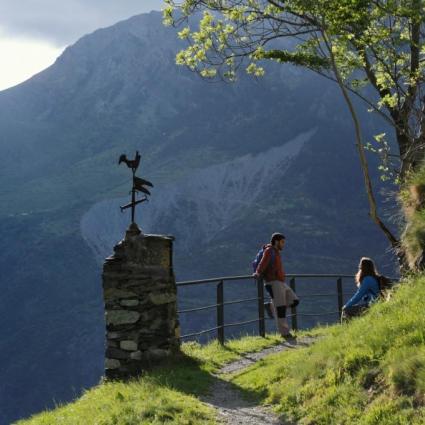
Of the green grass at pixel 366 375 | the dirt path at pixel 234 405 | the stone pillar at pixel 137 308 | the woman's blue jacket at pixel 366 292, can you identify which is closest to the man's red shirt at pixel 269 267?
the dirt path at pixel 234 405

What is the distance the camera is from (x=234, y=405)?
6977 mm

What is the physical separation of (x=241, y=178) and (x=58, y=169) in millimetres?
49948

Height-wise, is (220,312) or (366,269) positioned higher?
(366,269)

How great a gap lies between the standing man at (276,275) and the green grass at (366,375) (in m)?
3.83

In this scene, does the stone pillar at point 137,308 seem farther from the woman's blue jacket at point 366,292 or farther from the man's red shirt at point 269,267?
the woman's blue jacket at point 366,292

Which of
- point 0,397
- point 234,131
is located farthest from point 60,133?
point 0,397

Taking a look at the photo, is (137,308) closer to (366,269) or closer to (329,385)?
(366,269)

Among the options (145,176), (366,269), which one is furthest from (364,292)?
(145,176)

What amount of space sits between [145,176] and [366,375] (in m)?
Answer: 134

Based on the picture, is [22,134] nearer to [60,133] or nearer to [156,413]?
[60,133]

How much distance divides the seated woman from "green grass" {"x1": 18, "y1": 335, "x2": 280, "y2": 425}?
224 cm

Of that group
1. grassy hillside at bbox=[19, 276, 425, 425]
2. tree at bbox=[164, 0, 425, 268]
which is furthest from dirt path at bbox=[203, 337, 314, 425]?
tree at bbox=[164, 0, 425, 268]

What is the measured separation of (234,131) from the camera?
507ft

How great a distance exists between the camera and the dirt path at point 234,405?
20.1 feet
